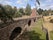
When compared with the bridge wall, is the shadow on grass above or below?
below

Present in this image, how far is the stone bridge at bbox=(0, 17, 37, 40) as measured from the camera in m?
2.63

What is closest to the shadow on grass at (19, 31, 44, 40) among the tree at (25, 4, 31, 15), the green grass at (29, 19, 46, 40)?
the green grass at (29, 19, 46, 40)

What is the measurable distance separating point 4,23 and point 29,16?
18.1 inches

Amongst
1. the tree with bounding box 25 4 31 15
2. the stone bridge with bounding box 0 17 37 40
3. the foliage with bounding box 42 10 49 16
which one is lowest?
the stone bridge with bounding box 0 17 37 40

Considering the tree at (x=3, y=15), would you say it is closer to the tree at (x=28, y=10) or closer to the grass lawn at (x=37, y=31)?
the tree at (x=28, y=10)

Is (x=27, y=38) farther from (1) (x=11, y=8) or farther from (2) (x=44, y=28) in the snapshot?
(1) (x=11, y=8)

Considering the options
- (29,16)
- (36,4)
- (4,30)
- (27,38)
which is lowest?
(27,38)

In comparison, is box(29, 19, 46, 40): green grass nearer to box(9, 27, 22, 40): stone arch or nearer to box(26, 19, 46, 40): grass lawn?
box(26, 19, 46, 40): grass lawn

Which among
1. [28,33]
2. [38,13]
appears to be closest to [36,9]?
[38,13]

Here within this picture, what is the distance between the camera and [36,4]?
2857 millimetres

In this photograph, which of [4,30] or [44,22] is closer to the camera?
[4,30]

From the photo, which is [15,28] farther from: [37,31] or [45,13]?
[45,13]

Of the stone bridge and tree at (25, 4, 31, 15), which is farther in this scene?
tree at (25, 4, 31, 15)

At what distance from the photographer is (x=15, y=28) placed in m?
2.88
